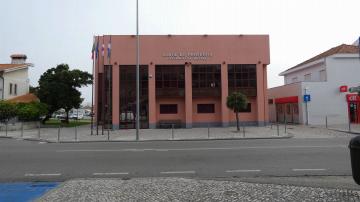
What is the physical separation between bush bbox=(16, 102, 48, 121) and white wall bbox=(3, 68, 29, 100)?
795 cm

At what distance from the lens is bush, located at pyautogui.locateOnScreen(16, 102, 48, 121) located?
34.4 m

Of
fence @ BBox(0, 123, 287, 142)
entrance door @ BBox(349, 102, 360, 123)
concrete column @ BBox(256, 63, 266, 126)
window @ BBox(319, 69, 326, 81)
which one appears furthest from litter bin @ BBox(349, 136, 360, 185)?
window @ BBox(319, 69, 326, 81)

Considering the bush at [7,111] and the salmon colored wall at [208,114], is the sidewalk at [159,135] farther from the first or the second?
the bush at [7,111]

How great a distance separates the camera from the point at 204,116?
33.7 m

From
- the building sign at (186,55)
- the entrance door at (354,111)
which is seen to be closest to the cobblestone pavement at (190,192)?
the building sign at (186,55)

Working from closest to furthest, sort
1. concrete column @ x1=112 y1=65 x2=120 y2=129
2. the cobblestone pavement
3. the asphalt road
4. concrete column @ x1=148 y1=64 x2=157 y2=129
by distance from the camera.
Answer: the cobblestone pavement
the asphalt road
concrete column @ x1=112 y1=65 x2=120 y2=129
concrete column @ x1=148 y1=64 x2=157 y2=129

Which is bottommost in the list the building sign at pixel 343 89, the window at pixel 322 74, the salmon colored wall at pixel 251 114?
the salmon colored wall at pixel 251 114

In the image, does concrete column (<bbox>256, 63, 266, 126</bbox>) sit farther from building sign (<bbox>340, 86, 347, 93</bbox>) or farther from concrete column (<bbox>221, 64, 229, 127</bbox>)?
building sign (<bbox>340, 86, 347, 93</bbox>)

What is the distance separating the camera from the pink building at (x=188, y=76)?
32781mm

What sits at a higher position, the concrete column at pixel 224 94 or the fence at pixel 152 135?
the concrete column at pixel 224 94

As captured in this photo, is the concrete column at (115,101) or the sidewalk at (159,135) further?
the concrete column at (115,101)

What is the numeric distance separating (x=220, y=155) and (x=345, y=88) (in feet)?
86.8

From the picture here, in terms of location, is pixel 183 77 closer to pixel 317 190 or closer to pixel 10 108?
pixel 10 108

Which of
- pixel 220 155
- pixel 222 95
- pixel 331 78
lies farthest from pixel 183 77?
pixel 220 155
